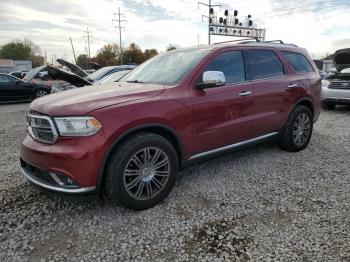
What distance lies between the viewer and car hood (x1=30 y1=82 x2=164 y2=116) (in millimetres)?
2834

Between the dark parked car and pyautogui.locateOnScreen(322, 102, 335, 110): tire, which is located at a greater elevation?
the dark parked car

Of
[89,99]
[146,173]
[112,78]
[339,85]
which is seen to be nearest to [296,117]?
[146,173]

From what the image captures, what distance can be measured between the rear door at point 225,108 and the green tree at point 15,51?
9741cm

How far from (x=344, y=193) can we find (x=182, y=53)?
2785 mm

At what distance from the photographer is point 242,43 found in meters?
4.38

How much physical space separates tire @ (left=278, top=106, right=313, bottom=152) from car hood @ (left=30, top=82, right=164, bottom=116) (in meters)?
2.56

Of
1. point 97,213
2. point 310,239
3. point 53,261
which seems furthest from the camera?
point 97,213

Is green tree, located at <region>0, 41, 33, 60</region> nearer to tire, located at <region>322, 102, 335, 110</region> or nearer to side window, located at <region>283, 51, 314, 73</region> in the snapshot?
tire, located at <region>322, 102, 335, 110</region>

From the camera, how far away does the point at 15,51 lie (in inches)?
3460

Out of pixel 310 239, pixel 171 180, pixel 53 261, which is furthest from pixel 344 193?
pixel 53 261

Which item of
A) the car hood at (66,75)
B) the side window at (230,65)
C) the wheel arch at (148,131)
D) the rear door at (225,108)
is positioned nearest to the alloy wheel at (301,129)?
the rear door at (225,108)

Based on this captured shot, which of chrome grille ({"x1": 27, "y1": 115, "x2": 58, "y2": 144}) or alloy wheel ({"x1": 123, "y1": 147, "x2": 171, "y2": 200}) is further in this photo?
alloy wheel ({"x1": 123, "y1": 147, "x2": 171, "y2": 200})

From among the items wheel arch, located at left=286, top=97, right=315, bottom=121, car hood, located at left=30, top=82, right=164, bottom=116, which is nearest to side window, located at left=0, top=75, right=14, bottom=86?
car hood, located at left=30, top=82, right=164, bottom=116

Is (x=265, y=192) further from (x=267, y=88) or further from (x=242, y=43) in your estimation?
(x=242, y=43)
